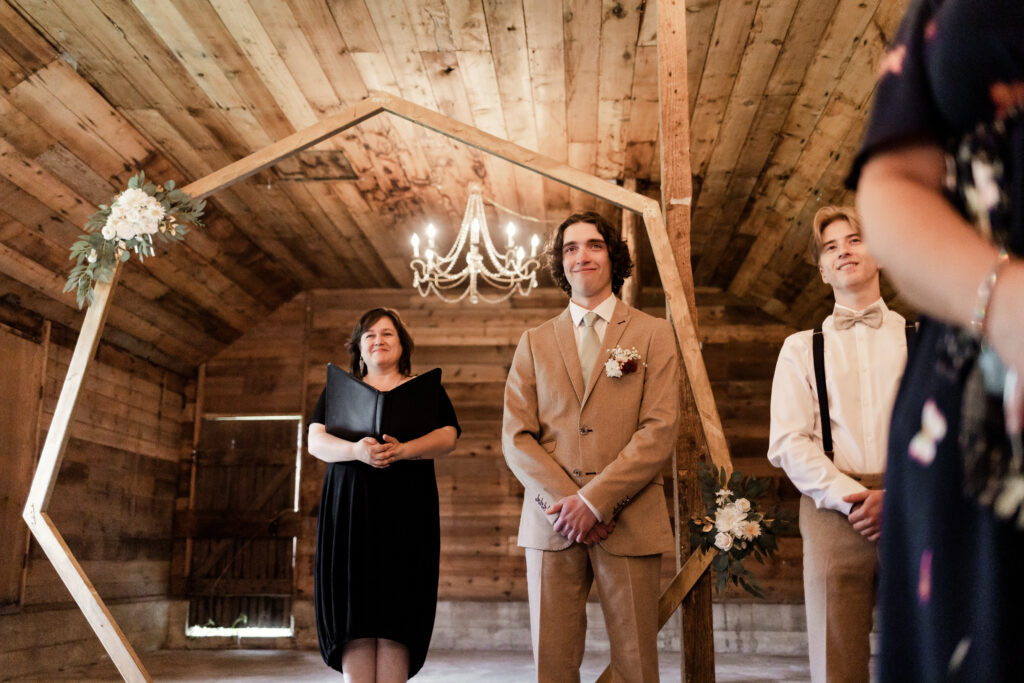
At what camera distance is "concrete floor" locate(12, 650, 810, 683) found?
5.90 m

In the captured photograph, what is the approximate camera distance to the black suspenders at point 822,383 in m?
2.40

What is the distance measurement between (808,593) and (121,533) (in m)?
6.22

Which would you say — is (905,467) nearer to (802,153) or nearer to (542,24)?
(542,24)

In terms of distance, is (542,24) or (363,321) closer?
(363,321)

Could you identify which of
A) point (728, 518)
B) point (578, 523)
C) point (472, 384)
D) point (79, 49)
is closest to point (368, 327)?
point (578, 523)

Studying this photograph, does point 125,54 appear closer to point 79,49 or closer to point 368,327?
point 79,49

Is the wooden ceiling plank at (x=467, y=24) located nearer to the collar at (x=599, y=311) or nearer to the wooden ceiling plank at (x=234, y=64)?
the wooden ceiling plank at (x=234, y=64)

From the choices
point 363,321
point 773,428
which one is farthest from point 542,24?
point 773,428

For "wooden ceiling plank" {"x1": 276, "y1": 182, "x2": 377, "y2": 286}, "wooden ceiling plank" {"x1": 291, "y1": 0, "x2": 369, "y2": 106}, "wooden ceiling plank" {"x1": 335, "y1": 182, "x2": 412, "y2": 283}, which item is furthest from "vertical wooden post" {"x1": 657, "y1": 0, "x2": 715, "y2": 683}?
"wooden ceiling plank" {"x1": 276, "y1": 182, "x2": 377, "y2": 286}

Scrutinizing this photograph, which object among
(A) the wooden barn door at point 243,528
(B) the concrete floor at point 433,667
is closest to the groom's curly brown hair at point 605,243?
(B) the concrete floor at point 433,667

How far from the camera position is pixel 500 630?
767 centimetres

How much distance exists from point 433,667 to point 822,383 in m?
4.85

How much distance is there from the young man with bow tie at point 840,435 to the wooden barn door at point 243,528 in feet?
20.4

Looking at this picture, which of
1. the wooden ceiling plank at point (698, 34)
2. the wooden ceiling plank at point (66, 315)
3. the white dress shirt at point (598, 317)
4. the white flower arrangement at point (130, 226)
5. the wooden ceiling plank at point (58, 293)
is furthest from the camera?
the wooden ceiling plank at point (66, 315)
